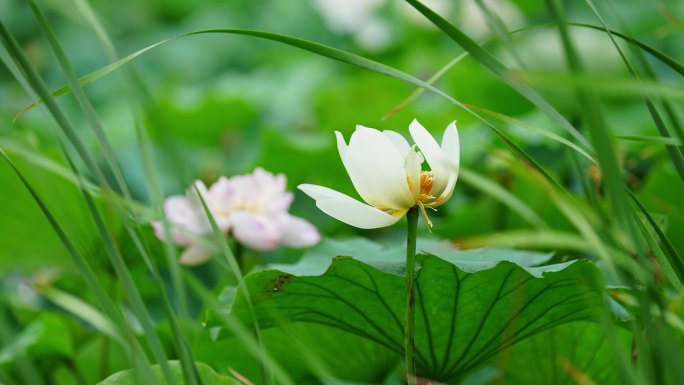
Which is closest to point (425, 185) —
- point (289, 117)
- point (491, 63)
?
point (491, 63)

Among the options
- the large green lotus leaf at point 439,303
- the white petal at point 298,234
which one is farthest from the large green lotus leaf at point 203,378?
the white petal at point 298,234

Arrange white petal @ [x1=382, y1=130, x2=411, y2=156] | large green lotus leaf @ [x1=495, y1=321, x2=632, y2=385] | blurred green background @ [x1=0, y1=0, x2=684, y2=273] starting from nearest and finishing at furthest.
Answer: white petal @ [x1=382, y1=130, x2=411, y2=156] → large green lotus leaf @ [x1=495, y1=321, x2=632, y2=385] → blurred green background @ [x1=0, y1=0, x2=684, y2=273]

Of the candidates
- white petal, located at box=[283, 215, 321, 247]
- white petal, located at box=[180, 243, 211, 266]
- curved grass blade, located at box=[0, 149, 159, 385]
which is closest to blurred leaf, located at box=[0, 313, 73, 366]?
white petal, located at box=[180, 243, 211, 266]

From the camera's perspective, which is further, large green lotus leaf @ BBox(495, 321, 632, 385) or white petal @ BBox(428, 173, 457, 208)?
large green lotus leaf @ BBox(495, 321, 632, 385)

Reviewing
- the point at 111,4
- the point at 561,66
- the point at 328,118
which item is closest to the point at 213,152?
the point at 328,118

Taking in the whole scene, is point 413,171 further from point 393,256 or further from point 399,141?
point 393,256

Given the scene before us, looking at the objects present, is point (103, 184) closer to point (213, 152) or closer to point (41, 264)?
point (41, 264)

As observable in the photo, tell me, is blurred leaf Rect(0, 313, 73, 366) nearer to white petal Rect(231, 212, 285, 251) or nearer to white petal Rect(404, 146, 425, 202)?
white petal Rect(231, 212, 285, 251)
